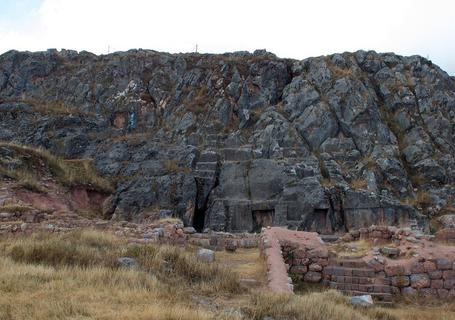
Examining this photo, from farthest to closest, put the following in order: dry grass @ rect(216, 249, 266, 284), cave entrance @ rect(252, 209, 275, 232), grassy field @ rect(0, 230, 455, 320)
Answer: cave entrance @ rect(252, 209, 275, 232) → dry grass @ rect(216, 249, 266, 284) → grassy field @ rect(0, 230, 455, 320)

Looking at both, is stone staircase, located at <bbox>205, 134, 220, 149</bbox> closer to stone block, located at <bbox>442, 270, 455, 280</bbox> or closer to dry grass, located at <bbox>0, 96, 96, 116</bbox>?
dry grass, located at <bbox>0, 96, 96, 116</bbox>

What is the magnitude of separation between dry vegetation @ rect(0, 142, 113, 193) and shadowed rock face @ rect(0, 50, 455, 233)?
1.34 meters

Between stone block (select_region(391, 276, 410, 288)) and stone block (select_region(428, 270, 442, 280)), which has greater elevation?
stone block (select_region(428, 270, 442, 280))

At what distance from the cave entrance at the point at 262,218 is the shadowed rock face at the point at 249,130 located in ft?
0.39

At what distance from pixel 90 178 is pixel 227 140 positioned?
10.5 m

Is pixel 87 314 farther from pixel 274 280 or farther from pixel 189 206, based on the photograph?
pixel 189 206

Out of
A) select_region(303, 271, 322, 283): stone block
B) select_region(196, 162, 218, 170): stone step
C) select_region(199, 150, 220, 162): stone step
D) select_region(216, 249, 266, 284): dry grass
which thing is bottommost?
select_region(303, 271, 322, 283): stone block

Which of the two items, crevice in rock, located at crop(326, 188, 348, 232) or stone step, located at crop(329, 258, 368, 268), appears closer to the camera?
stone step, located at crop(329, 258, 368, 268)

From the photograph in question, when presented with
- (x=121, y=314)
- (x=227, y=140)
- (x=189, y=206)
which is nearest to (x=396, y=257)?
(x=121, y=314)

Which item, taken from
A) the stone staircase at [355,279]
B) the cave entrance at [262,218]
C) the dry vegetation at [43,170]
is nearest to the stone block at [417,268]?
the stone staircase at [355,279]

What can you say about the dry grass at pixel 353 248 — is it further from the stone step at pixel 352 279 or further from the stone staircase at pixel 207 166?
the stone staircase at pixel 207 166

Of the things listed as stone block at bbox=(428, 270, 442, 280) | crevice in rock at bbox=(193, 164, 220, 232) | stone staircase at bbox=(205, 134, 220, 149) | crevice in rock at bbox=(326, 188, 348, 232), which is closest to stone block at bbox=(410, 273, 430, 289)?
stone block at bbox=(428, 270, 442, 280)

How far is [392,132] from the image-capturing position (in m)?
38.7

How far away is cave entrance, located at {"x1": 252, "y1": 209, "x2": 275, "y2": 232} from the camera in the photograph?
32438 millimetres
